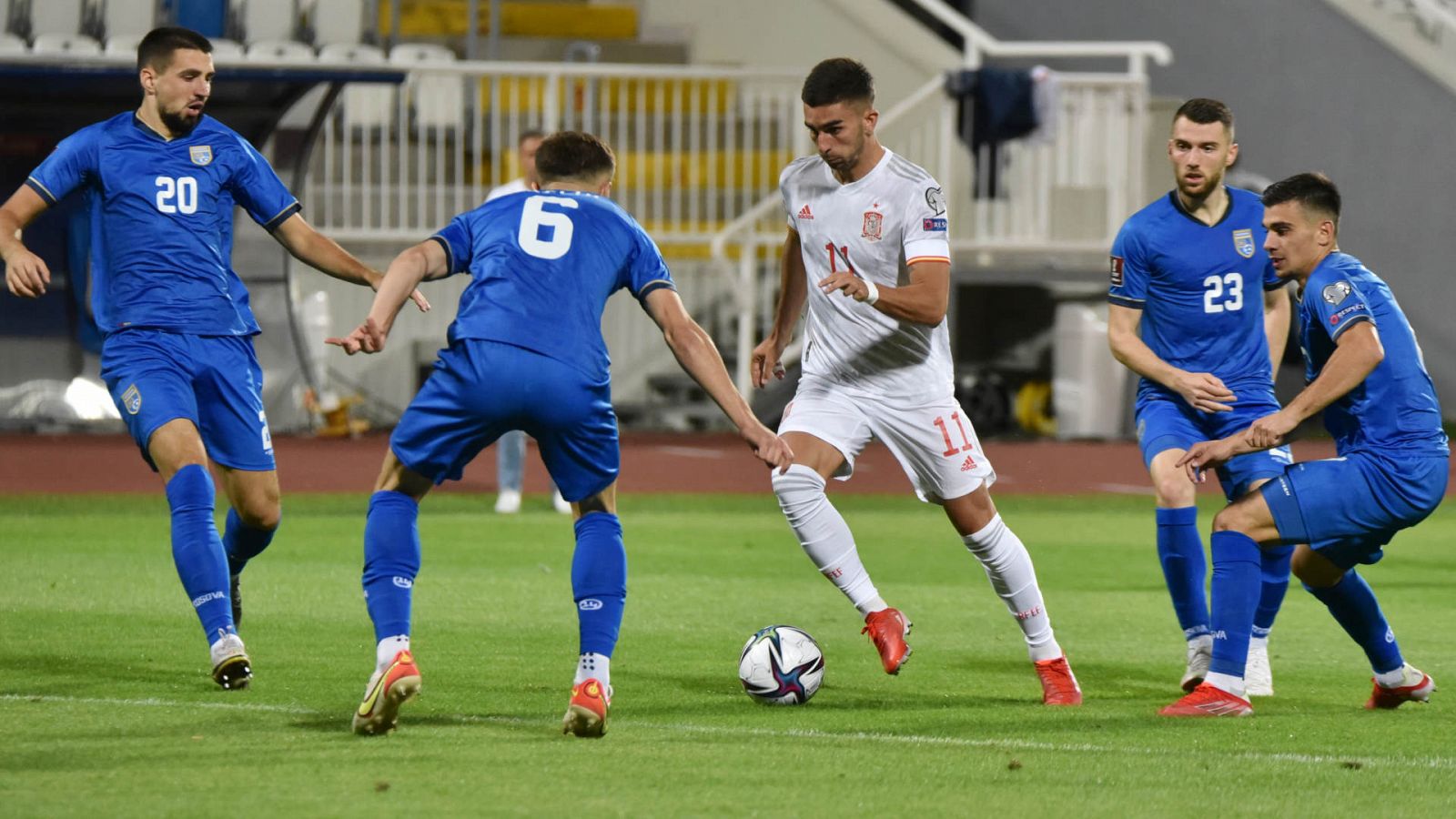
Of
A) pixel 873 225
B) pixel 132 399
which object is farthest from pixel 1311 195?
pixel 132 399

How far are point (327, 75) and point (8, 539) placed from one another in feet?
24.7

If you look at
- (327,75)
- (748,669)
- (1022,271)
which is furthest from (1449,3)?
(748,669)

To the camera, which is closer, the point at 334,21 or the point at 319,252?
the point at 319,252

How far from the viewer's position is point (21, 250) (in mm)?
6777

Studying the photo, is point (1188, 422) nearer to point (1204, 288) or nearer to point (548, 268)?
point (1204, 288)

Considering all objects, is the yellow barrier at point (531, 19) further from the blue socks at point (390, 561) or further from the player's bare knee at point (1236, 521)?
the blue socks at point (390, 561)

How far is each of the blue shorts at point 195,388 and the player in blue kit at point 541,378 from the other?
1.34m

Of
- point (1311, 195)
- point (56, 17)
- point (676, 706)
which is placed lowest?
point (676, 706)

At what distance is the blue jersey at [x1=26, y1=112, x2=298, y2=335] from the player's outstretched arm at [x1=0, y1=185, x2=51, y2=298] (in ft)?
0.23

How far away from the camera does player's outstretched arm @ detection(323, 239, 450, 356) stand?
570cm

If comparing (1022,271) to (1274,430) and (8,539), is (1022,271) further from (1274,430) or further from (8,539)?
(1274,430)

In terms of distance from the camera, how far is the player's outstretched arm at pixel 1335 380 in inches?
251

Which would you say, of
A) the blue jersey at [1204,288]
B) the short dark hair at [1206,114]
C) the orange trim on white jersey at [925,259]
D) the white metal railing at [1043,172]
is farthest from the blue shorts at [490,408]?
the white metal railing at [1043,172]

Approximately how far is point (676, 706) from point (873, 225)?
1.78 m
